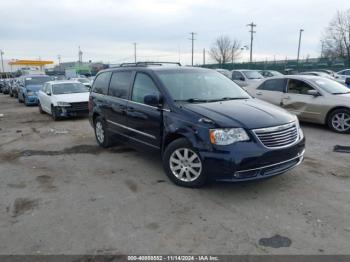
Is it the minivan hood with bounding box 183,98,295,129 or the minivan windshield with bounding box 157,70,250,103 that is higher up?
the minivan windshield with bounding box 157,70,250,103

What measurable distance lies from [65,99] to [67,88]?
132 cm

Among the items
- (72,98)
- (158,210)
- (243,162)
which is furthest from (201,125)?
→ (72,98)

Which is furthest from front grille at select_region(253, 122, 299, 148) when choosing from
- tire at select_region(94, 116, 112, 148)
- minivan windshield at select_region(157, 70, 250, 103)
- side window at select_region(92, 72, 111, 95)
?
side window at select_region(92, 72, 111, 95)

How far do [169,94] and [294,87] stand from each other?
574 centimetres

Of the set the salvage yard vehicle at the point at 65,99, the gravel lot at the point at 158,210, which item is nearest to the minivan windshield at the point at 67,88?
the salvage yard vehicle at the point at 65,99

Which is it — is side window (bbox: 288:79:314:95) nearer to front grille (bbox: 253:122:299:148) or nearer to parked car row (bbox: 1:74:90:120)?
front grille (bbox: 253:122:299:148)

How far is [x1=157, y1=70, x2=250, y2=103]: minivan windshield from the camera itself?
16.9 feet

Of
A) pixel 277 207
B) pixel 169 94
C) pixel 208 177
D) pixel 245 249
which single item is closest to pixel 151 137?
pixel 169 94

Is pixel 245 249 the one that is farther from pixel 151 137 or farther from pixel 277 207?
pixel 151 137

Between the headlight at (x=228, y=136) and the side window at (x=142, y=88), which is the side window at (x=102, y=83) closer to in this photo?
the side window at (x=142, y=88)

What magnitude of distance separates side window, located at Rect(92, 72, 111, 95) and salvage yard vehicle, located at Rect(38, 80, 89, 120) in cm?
453

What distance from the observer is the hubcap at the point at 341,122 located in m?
8.30

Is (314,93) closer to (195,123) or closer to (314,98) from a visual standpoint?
(314,98)

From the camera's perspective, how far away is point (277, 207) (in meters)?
4.10
